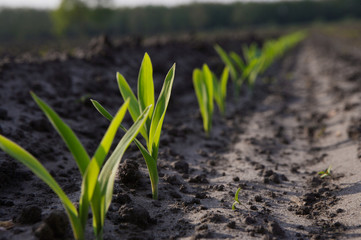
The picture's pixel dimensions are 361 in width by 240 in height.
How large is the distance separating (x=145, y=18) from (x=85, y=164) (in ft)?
136

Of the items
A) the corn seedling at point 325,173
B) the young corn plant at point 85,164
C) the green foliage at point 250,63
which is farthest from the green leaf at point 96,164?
the green foliage at point 250,63

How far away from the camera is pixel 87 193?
111 centimetres

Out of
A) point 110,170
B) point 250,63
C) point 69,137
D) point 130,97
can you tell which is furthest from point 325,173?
point 250,63

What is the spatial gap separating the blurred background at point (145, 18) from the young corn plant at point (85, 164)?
6.12m

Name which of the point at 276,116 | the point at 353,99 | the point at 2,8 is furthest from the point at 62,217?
the point at 2,8

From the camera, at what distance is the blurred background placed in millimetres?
20766

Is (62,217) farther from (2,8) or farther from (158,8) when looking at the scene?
(158,8)

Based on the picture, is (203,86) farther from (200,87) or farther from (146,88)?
(146,88)

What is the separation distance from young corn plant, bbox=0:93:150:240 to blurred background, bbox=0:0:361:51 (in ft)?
20.1

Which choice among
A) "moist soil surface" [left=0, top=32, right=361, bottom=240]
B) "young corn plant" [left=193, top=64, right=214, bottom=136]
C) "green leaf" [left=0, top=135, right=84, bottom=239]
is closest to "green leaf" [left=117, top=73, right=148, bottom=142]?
"moist soil surface" [left=0, top=32, right=361, bottom=240]

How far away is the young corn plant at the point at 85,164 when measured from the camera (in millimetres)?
1031

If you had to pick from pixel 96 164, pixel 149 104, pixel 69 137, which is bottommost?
pixel 96 164

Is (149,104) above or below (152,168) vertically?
above

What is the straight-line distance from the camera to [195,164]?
2379 mm
